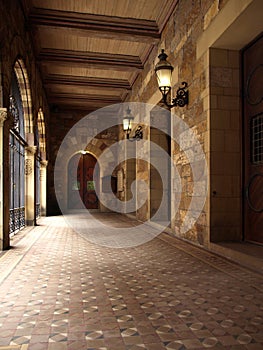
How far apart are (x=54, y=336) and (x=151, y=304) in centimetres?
77

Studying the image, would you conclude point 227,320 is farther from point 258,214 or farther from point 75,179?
point 75,179

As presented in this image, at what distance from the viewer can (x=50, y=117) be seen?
12539 millimetres

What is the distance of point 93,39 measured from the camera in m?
7.21

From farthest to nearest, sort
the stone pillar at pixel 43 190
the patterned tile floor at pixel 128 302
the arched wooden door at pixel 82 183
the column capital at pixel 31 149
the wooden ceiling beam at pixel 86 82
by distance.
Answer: the arched wooden door at pixel 82 183
the stone pillar at pixel 43 190
the wooden ceiling beam at pixel 86 82
the column capital at pixel 31 149
the patterned tile floor at pixel 128 302

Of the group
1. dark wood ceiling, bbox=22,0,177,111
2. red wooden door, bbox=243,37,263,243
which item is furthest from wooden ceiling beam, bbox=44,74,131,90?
red wooden door, bbox=243,37,263,243

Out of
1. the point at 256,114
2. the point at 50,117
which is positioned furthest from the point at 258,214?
the point at 50,117

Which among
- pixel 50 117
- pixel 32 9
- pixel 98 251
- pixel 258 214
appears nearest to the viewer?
pixel 258 214

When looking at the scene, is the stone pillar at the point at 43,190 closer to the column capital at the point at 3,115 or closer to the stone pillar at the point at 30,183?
the stone pillar at the point at 30,183

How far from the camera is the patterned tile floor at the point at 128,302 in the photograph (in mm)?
1771

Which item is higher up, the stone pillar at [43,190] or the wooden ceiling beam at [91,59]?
the wooden ceiling beam at [91,59]

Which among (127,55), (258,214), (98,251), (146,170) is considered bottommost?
(98,251)

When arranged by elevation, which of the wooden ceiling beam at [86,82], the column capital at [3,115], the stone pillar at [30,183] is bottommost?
the stone pillar at [30,183]

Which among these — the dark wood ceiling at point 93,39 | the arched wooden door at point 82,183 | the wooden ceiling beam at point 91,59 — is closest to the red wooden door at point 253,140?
the dark wood ceiling at point 93,39

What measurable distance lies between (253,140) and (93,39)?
4649mm
